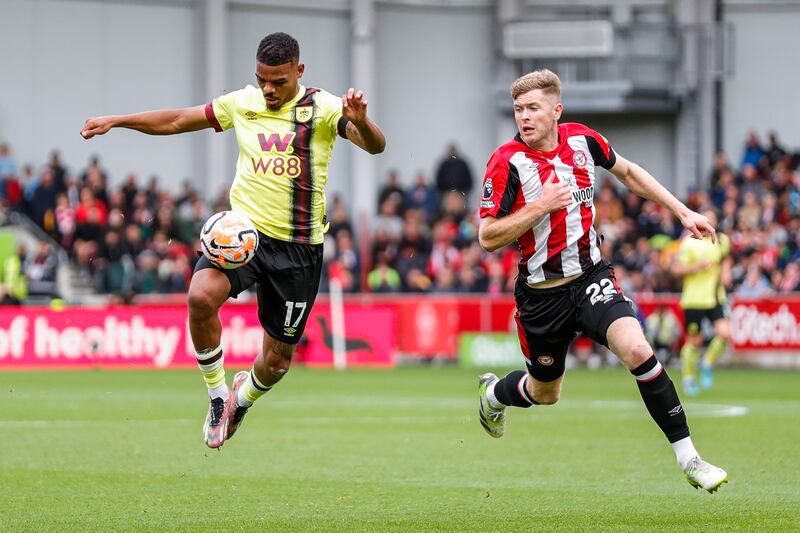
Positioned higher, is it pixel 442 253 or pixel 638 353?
pixel 638 353

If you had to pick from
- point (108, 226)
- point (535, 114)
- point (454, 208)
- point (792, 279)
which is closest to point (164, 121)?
point (535, 114)

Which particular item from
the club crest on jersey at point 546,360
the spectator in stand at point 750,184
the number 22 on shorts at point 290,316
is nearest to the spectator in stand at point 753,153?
the spectator in stand at point 750,184

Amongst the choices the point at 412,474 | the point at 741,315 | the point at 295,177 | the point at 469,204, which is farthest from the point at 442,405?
the point at 469,204

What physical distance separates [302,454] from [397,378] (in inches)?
417

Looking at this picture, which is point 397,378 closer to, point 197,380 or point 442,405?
point 197,380

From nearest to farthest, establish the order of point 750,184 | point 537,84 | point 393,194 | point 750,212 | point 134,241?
point 537,84 → point 134,241 → point 750,212 → point 750,184 → point 393,194

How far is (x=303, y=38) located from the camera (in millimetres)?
36438

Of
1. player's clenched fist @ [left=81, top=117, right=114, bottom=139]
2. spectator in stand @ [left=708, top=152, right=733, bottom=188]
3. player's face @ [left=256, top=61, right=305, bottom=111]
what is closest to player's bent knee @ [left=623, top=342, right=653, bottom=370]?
player's face @ [left=256, top=61, right=305, bottom=111]

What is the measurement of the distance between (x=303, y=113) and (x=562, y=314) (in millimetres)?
2146

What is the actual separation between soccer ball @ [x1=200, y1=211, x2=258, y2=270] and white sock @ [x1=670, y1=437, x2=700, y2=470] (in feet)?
9.65

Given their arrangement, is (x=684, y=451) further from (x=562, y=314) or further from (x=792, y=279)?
(x=792, y=279)

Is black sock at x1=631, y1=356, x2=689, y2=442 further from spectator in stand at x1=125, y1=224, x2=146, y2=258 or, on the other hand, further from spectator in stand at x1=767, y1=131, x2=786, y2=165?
spectator in stand at x1=767, y1=131, x2=786, y2=165

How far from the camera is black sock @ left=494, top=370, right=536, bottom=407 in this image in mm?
9781

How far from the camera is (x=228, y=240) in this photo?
357 inches
